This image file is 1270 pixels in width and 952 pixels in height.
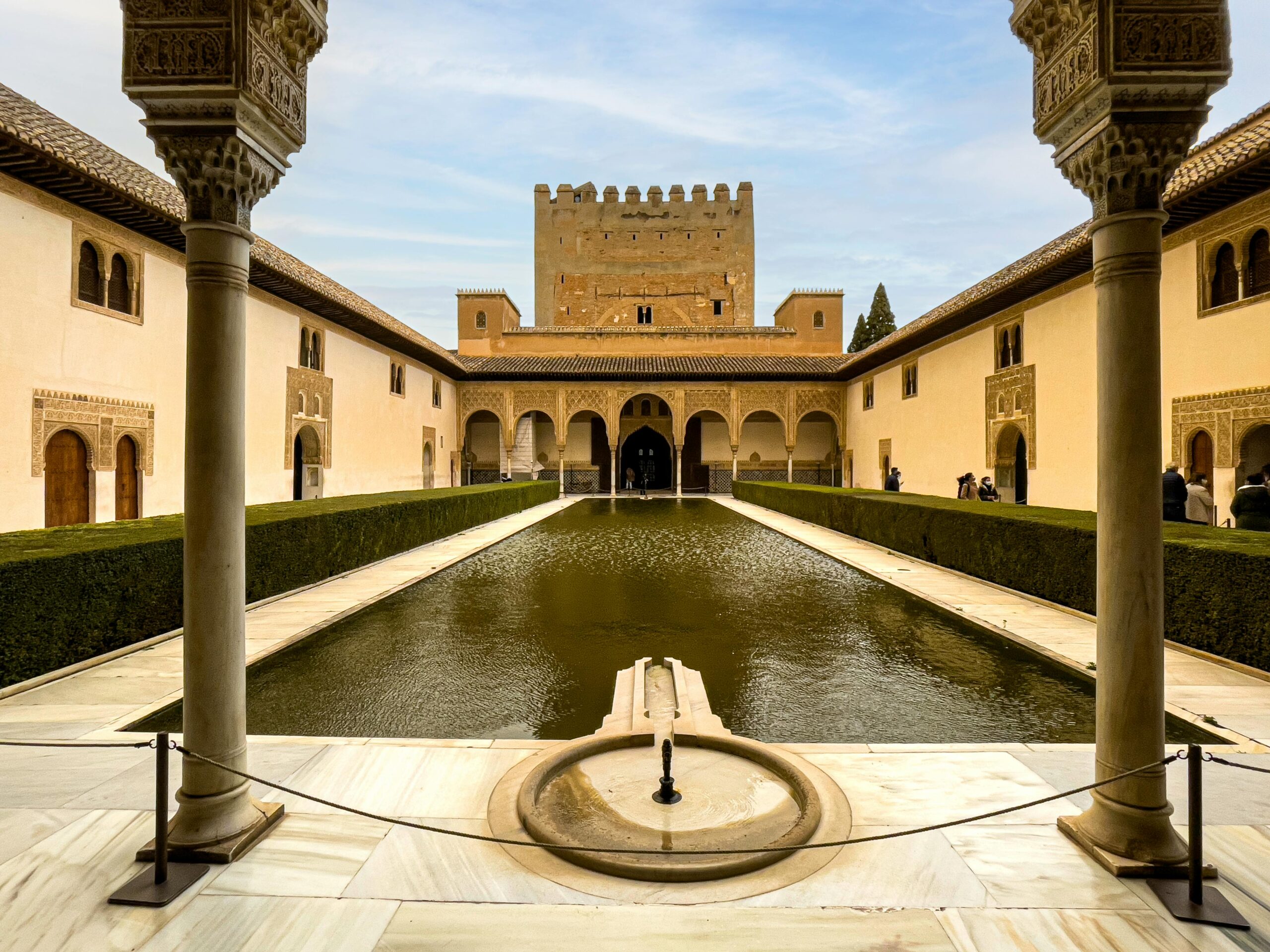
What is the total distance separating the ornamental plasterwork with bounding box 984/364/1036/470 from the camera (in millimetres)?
13906

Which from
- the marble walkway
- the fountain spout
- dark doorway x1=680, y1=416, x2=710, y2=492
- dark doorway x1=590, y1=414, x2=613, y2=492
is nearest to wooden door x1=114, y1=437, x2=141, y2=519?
the marble walkway

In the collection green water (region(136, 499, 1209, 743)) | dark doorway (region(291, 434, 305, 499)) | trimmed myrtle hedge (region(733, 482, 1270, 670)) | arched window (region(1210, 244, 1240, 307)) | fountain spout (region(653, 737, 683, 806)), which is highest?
arched window (region(1210, 244, 1240, 307))

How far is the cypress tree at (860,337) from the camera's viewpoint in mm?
46094

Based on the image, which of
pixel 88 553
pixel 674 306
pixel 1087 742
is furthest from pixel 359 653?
pixel 674 306

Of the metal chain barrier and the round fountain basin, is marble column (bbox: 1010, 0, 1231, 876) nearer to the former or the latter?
the metal chain barrier

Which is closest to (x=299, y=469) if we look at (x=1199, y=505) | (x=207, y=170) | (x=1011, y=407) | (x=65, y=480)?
(x=65, y=480)

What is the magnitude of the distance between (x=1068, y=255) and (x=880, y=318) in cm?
3595

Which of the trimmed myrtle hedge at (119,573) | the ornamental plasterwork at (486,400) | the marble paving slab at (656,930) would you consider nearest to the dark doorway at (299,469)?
the trimmed myrtle hedge at (119,573)

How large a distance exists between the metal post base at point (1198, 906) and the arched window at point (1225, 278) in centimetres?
1003

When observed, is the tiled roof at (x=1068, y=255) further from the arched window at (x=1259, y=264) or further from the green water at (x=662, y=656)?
the green water at (x=662, y=656)

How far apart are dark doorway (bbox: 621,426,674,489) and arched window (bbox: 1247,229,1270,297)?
23797 mm

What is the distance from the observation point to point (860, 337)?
46562mm

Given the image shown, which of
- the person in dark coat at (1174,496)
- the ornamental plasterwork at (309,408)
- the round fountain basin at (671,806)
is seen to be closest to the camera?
the round fountain basin at (671,806)

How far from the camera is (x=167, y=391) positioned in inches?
438
